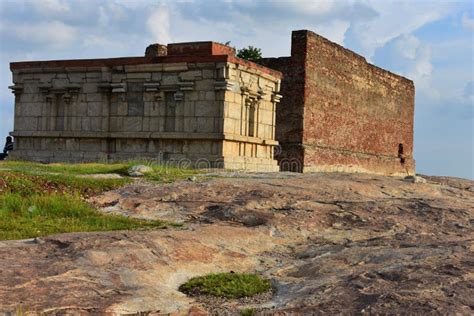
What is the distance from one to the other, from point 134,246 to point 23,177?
4144mm

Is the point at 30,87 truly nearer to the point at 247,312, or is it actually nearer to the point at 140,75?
the point at 140,75

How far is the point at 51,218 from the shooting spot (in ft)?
21.6

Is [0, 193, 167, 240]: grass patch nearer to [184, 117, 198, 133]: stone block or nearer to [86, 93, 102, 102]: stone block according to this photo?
[184, 117, 198, 133]: stone block

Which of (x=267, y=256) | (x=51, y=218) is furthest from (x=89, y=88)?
(x=267, y=256)

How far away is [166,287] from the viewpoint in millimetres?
4191

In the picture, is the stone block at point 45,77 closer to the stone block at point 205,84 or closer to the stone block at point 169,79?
the stone block at point 169,79

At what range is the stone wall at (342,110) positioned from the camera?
19.8 metres

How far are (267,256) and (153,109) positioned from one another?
9.30m

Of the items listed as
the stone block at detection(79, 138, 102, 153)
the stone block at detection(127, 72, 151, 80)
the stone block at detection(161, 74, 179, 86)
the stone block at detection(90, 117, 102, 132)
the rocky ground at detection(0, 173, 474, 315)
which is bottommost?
the rocky ground at detection(0, 173, 474, 315)

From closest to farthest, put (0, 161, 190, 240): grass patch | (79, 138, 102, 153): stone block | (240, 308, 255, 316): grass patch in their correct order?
(240, 308, 255, 316): grass patch, (0, 161, 190, 240): grass patch, (79, 138, 102, 153): stone block

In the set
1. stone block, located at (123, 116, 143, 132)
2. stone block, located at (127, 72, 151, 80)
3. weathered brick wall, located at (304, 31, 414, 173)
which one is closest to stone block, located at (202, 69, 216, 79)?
stone block, located at (127, 72, 151, 80)

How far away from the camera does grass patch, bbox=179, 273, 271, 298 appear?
4.11 metres

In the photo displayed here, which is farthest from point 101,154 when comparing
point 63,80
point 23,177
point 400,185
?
point 400,185

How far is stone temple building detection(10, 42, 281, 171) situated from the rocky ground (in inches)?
224
